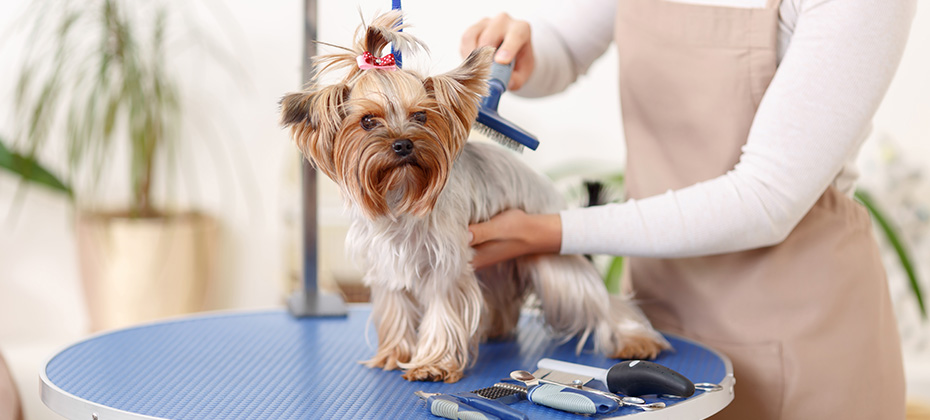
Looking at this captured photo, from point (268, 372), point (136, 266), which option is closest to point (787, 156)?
point (268, 372)

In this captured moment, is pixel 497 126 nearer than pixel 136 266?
Yes

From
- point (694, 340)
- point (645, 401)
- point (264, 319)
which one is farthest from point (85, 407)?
point (694, 340)

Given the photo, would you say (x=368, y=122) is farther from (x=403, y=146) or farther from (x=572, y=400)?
(x=572, y=400)

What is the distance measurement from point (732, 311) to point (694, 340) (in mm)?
87

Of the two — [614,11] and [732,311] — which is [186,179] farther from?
[732,311]

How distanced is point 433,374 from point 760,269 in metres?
0.52

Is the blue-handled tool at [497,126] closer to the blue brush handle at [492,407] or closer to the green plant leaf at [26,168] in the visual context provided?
the blue brush handle at [492,407]

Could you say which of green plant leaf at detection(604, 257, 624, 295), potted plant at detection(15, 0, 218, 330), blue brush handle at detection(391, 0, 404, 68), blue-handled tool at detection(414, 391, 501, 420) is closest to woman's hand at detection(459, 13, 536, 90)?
blue brush handle at detection(391, 0, 404, 68)

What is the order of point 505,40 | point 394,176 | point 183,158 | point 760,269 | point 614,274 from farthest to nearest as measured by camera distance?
point 183,158 → point 614,274 → point 505,40 → point 760,269 → point 394,176

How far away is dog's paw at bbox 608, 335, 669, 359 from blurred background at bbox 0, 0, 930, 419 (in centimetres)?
151

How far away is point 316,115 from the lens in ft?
3.27

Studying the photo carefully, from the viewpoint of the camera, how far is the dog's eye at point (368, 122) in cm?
100

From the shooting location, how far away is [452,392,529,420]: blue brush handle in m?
0.90

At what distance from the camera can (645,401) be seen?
3.20ft
